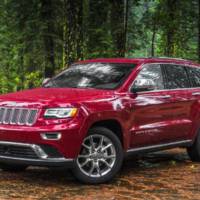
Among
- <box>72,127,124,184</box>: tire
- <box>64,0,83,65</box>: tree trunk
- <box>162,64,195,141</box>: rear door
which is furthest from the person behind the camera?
<box>64,0,83,65</box>: tree trunk

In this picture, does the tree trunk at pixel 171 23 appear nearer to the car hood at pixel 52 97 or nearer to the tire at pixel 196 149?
the tire at pixel 196 149

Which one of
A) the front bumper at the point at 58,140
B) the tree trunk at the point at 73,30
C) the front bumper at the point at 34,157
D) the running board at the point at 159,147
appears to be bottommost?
the running board at the point at 159,147

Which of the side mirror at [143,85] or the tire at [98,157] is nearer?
the tire at [98,157]

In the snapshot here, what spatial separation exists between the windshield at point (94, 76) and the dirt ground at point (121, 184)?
4.59 feet

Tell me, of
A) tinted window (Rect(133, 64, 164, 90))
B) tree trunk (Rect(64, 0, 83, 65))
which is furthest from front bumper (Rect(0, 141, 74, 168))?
tree trunk (Rect(64, 0, 83, 65))

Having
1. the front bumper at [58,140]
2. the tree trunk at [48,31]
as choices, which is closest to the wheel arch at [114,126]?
the front bumper at [58,140]

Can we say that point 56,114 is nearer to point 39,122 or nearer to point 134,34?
point 39,122

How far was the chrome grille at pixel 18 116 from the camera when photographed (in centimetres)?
733

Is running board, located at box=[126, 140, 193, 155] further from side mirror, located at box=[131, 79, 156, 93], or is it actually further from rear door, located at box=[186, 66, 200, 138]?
side mirror, located at box=[131, 79, 156, 93]

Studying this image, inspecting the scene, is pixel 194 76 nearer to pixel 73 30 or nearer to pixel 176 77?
pixel 176 77

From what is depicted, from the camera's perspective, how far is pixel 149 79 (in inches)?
347

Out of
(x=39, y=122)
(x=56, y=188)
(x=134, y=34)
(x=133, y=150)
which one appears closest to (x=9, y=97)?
(x=39, y=122)

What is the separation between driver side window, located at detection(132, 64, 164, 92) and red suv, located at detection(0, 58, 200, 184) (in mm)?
15

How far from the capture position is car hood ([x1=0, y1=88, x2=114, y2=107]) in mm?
7366
